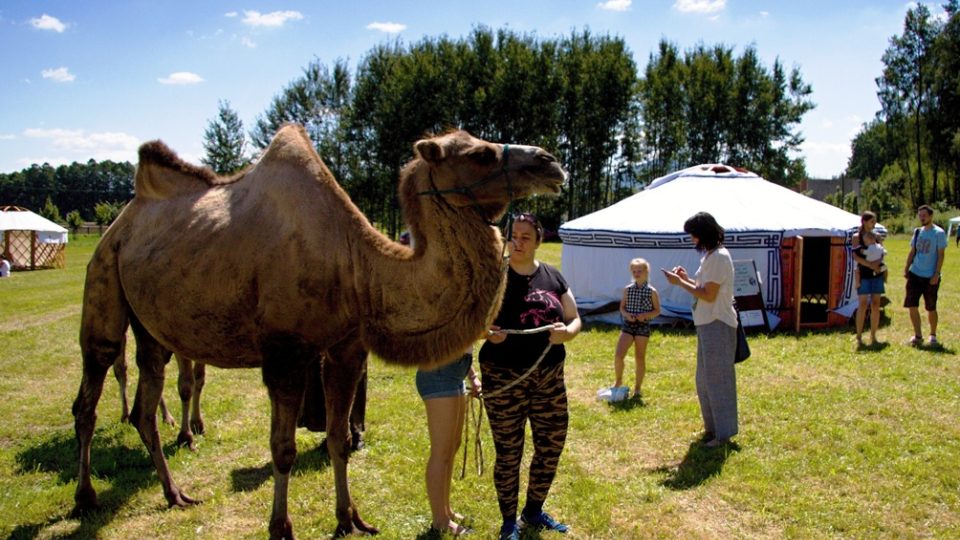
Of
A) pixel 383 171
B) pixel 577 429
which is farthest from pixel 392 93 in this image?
pixel 577 429

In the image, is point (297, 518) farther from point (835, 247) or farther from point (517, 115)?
point (517, 115)

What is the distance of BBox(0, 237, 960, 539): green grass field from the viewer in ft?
14.0

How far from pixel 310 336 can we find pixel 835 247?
429 inches

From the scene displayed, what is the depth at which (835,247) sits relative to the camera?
11.8 meters

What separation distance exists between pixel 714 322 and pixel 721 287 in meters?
0.30

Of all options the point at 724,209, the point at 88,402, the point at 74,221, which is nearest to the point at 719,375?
the point at 88,402

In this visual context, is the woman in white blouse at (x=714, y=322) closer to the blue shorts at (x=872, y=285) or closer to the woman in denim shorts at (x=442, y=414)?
the woman in denim shorts at (x=442, y=414)

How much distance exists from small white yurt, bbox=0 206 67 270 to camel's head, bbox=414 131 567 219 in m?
30.7

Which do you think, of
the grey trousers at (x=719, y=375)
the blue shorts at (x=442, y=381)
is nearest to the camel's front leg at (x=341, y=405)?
the blue shorts at (x=442, y=381)

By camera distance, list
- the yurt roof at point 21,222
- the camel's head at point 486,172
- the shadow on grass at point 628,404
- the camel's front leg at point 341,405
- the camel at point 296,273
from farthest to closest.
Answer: the yurt roof at point 21,222 → the shadow on grass at point 628,404 → the camel's front leg at point 341,405 → the camel at point 296,273 → the camel's head at point 486,172

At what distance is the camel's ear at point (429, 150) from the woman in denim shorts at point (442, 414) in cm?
106

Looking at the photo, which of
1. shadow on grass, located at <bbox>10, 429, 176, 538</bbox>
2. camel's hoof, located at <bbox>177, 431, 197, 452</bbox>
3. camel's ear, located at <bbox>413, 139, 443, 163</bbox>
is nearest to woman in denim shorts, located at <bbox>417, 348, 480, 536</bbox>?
camel's ear, located at <bbox>413, 139, 443, 163</bbox>

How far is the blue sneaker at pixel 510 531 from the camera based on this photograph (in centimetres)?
376

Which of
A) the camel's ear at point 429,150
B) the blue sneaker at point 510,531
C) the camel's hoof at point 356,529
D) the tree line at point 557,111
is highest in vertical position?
the tree line at point 557,111
